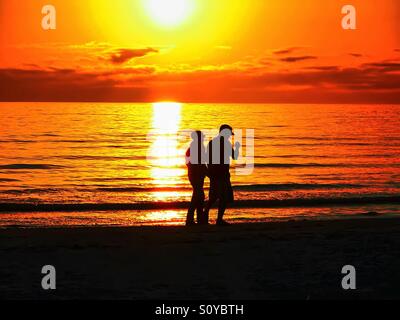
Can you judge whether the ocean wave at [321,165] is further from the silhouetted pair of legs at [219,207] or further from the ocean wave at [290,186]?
the silhouetted pair of legs at [219,207]

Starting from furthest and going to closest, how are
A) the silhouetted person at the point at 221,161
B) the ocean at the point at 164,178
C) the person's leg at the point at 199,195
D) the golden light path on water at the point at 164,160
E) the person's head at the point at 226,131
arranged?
the golden light path on water at the point at 164,160 < the ocean at the point at 164,178 < the person's leg at the point at 199,195 < the silhouetted person at the point at 221,161 < the person's head at the point at 226,131

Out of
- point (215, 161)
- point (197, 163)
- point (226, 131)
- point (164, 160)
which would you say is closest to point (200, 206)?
point (197, 163)

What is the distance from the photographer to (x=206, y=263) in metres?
10.6

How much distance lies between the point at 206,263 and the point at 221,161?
3918 millimetres

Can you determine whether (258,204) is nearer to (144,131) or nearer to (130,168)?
(130,168)

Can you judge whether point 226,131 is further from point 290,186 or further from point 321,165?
point 321,165

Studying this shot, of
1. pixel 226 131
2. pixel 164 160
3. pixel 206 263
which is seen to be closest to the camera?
pixel 206 263

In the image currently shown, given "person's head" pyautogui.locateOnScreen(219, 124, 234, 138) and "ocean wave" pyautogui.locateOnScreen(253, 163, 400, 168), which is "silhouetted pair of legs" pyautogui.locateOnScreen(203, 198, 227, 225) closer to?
"person's head" pyautogui.locateOnScreen(219, 124, 234, 138)

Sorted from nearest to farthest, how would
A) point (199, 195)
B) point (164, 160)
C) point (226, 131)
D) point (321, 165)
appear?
point (226, 131) → point (199, 195) → point (321, 165) → point (164, 160)

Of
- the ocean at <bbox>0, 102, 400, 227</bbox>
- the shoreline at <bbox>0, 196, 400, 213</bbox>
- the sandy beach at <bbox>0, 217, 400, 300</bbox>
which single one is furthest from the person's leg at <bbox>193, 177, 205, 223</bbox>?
the shoreline at <bbox>0, 196, 400, 213</bbox>

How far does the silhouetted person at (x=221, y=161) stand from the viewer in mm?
13961

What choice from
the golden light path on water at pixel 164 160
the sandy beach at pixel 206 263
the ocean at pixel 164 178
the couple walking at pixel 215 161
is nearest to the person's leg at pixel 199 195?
the couple walking at pixel 215 161

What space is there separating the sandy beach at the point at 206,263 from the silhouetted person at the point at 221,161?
89cm

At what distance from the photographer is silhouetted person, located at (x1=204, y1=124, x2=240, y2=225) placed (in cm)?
1396
